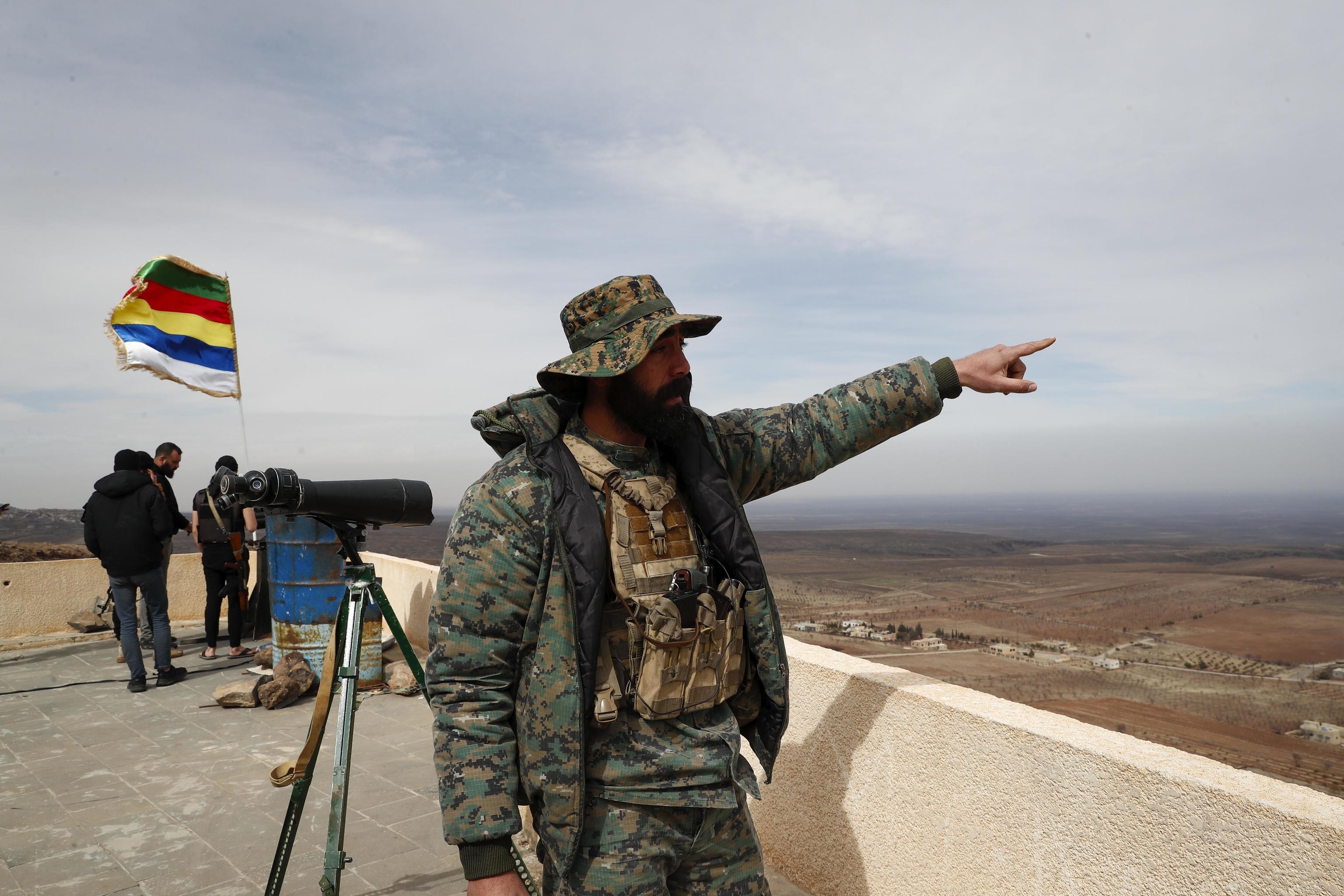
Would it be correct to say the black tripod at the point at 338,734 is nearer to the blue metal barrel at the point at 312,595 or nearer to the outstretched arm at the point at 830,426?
the outstretched arm at the point at 830,426

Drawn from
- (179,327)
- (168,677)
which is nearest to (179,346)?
(179,327)

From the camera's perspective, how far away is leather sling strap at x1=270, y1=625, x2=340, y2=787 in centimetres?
268

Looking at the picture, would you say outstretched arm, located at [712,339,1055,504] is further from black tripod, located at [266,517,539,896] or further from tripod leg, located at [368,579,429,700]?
tripod leg, located at [368,579,429,700]

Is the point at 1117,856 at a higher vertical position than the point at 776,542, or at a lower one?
higher

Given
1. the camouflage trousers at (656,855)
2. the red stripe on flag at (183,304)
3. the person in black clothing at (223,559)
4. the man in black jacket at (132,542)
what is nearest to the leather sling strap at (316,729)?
the camouflage trousers at (656,855)

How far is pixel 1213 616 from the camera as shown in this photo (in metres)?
30.9

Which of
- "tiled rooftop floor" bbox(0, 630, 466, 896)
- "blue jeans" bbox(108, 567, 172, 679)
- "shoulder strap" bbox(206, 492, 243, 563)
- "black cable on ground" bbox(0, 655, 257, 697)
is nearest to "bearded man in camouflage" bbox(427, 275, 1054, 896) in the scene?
"tiled rooftop floor" bbox(0, 630, 466, 896)

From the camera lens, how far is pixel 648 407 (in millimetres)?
1920

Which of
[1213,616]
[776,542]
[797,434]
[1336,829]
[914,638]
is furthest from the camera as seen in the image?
[776,542]

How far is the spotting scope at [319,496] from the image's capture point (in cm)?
313

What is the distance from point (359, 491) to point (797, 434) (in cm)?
200

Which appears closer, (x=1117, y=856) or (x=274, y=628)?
(x=1117, y=856)

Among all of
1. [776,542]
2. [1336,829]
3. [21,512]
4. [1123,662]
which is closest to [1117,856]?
[1336,829]

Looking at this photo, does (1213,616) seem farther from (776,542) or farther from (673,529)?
(776,542)
